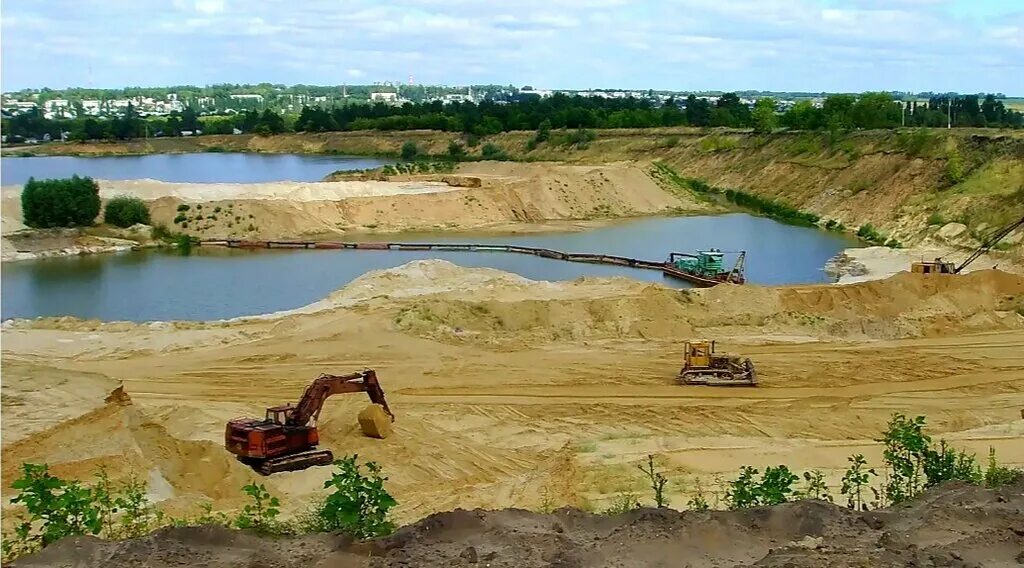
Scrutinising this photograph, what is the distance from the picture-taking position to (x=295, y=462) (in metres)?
15.3

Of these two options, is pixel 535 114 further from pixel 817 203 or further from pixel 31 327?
pixel 31 327

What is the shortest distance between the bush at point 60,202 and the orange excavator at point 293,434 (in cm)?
2820

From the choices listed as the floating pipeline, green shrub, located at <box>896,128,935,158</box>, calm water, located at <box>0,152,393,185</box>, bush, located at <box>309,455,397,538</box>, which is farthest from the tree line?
bush, located at <box>309,455,397,538</box>

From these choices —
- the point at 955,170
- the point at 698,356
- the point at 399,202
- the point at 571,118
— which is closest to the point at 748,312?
the point at 698,356

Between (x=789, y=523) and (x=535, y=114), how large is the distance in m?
83.1

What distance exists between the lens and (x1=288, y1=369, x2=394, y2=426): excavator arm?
15828 millimetres

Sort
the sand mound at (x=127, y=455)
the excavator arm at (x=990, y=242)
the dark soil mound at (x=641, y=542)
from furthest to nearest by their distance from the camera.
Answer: the excavator arm at (x=990, y=242) < the sand mound at (x=127, y=455) < the dark soil mound at (x=641, y=542)

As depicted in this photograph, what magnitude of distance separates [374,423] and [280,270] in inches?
847

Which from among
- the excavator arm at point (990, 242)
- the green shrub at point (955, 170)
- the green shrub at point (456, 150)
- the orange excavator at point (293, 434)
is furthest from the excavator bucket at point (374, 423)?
the green shrub at point (456, 150)

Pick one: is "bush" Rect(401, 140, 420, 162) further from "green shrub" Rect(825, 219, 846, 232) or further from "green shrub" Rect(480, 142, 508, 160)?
"green shrub" Rect(825, 219, 846, 232)

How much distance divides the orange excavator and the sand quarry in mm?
284

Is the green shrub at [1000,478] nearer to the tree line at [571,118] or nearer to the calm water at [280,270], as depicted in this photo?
the calm water at [280,270]

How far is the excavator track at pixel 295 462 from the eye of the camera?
592 inches

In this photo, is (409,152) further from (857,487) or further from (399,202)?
(857,487)
